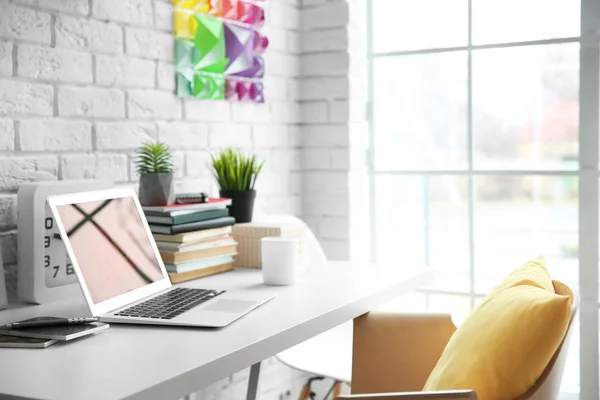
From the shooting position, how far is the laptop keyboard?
149cm

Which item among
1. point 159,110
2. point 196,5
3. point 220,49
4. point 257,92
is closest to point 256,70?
point 257,92

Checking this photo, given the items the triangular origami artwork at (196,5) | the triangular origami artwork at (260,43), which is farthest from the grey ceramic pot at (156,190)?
the triangular origami artwork at (260,43)

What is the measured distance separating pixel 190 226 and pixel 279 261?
25 cm

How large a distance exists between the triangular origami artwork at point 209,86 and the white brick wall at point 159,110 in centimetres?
4

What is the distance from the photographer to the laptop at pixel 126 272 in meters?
1.49

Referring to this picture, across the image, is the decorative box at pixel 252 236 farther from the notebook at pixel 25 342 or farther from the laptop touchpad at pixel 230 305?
the notebook at pixel 25 342

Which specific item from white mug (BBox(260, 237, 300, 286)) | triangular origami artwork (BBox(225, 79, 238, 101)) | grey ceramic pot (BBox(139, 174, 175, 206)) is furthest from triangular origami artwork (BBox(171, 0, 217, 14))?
white mug (BBox(260, 237, 300, 286))

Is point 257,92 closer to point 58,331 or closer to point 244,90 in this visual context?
point 244,90

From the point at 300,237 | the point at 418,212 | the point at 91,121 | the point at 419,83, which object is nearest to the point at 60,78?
the point at 91,121

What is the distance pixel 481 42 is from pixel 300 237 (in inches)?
40.9

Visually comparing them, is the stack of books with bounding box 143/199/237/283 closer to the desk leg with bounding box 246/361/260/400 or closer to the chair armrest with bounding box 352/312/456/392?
the desk leg with bounding box 246/361/260/400

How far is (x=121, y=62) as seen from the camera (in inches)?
81.7

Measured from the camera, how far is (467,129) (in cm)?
265

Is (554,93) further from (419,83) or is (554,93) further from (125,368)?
(125,368)
